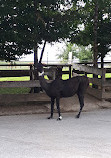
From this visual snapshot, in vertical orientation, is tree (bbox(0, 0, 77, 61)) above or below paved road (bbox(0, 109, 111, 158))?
above

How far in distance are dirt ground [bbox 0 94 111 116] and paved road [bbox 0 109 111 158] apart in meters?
0.47

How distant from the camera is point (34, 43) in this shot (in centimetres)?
775

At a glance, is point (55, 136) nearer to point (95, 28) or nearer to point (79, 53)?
point (95, 28)

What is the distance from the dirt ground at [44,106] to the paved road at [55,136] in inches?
18.6

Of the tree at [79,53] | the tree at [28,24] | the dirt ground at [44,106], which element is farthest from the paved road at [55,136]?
the tree at [79,53]

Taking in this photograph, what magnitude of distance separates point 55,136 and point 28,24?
4.09 meters

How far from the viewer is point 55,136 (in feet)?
16.6

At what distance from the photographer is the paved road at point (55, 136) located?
13.7 ft

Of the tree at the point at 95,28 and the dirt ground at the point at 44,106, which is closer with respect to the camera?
the dirt ground at the point at 44,106

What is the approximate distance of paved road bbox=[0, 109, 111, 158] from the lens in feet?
13.7

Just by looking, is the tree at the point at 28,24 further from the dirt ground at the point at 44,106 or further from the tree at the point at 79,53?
the tree at the point at 79,53

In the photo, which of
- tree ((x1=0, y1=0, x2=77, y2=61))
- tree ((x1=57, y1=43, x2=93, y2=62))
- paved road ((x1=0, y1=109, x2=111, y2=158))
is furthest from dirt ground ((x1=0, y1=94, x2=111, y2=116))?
tree ((x1=57, y1=43, x2=93, y2=62))

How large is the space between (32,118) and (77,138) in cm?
207

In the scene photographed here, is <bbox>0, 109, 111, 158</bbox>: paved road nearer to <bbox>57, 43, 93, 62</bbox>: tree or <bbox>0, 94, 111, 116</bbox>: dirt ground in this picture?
<bbox>0, 94, 111, 116</bbox>: dirt ground
